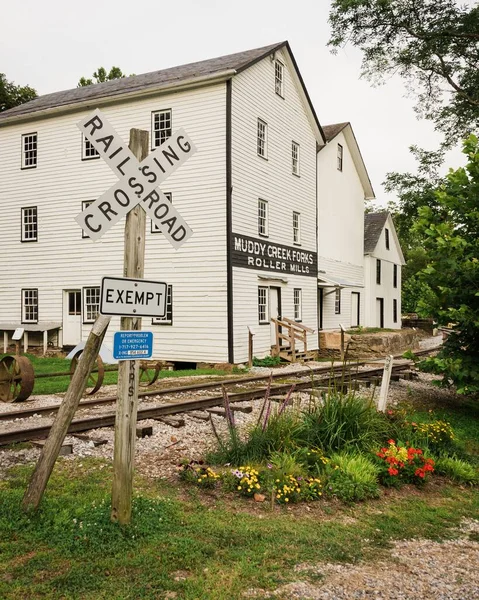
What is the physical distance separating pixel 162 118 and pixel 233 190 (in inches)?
150

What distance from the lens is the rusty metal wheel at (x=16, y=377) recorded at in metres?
10.1

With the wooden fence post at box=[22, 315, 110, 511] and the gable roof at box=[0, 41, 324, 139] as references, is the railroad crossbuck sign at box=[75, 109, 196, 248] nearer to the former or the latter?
the wooden fence post at box=[22, 315, 110, 511]

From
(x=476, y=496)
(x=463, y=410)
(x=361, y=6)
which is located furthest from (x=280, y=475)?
(x=361, y=6)

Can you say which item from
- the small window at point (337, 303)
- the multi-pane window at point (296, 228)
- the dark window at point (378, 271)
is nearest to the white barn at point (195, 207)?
the multi-pane window at point (296, 228)

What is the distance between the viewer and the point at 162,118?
19.0 m

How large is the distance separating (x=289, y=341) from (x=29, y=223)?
10.9 m

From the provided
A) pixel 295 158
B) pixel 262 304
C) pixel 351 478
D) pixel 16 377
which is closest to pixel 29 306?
pixel 262 304

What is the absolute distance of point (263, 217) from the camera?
794 inches

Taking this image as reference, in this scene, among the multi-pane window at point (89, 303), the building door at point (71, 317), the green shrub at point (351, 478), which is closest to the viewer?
the green shrub at point (351, 478)

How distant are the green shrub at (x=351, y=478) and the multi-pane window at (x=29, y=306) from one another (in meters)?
17.4

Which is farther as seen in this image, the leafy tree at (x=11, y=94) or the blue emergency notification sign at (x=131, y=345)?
the leafy tree at (x=11, y=94)

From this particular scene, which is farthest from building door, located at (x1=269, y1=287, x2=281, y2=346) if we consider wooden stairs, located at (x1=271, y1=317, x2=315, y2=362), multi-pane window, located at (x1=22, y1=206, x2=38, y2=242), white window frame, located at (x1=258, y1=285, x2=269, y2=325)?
multi-pane window, located at (x1=22, y1=206, x2=38, y2=242)

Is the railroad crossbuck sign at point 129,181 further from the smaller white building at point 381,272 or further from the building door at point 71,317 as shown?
the smaller white building at point 381,272

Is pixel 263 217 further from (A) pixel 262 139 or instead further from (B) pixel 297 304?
(B) pixel 297 304
